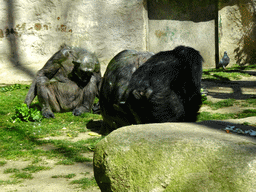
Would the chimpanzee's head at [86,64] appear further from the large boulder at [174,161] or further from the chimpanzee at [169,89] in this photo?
the large boulder at [174,161]

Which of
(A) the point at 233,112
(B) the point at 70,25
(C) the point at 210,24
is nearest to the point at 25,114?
(A) the point at 233,112

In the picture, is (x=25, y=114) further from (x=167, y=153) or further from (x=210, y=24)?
(x=210, y=24)

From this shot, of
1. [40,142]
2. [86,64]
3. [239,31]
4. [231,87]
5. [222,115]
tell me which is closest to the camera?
[40,142]

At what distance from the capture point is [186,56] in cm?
247

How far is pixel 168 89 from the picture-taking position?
7.66ft

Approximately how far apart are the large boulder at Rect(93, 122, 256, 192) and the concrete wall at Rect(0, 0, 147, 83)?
7.14 m

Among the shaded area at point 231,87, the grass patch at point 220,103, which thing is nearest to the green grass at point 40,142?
the grass patch at point 220,103

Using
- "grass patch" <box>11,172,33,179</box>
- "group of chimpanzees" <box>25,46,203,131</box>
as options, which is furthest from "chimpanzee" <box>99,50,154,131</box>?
"grass patch" <box>11,172,33,179</box>

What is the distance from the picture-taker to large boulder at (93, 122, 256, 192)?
1.16 meters

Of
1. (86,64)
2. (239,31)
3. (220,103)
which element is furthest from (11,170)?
(239,31)

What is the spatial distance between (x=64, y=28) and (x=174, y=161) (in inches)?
312

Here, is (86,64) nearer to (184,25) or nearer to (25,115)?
(25,115)

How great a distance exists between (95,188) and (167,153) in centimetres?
99

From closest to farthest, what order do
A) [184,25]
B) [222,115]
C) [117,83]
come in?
[117,83] < [222,115] < [184,25]
